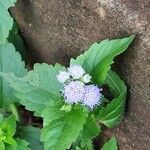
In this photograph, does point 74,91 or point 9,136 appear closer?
point 74,91

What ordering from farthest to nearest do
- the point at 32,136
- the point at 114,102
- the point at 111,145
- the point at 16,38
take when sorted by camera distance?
the point at 16,38 < the point at 32,136 < the point at 111,145 < the point at 114,102

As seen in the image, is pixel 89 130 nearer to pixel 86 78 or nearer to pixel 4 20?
pixel 86 78

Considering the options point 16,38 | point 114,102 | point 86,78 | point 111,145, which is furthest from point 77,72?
point 16,38

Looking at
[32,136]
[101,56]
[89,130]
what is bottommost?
[32,136]

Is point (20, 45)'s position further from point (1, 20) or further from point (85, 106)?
point (85, 106)

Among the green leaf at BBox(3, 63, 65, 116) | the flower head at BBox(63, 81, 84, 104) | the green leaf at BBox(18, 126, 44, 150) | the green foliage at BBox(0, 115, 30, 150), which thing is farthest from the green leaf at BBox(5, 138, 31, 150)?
the flower head at BBox(63, 81, 84, 104)

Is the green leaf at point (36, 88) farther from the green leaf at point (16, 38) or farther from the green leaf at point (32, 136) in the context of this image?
the green leaf at point (16, 38)

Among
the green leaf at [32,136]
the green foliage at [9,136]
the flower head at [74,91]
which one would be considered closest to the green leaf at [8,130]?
the green foliage at [9,136]

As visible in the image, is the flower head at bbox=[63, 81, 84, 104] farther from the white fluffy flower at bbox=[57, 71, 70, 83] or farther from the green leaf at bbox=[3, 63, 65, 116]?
the green leaf at bbox=[3, 63, 65, 116]

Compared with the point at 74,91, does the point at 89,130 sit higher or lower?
lower
